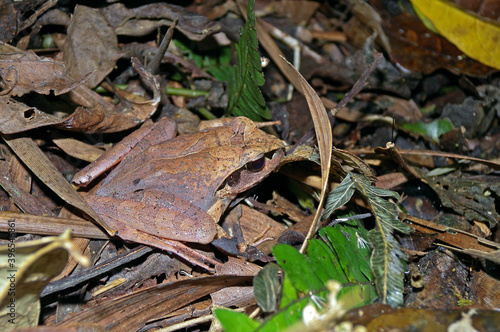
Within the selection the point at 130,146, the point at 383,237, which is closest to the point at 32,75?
the point at 130,146

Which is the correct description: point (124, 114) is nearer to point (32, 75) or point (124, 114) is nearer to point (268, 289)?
point (32, 75)

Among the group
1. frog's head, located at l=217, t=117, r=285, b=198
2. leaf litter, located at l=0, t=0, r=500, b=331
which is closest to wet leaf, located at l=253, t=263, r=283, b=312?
leaf litter, located at l=0, t=0, r=500, b=331

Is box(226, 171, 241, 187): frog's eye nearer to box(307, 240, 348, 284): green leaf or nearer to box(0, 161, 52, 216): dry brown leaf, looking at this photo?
box(307, 240, 348, 284): green leaf

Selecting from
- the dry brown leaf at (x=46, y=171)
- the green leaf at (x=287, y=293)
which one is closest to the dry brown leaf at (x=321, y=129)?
the green leaf at (x=287, y=293)

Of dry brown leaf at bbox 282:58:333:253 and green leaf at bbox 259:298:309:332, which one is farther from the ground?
dry brown leaf at bbox 282:58:333:253

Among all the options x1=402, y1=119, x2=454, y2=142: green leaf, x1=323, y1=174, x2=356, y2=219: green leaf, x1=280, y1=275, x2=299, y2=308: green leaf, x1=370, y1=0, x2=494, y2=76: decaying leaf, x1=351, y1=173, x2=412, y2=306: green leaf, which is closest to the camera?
x1=280, y1=275, x2=299, y2=308: green leaf

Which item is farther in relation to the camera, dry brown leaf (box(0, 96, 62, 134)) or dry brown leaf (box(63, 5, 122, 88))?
dry brown leaf (box(63, 5, 122, 88))
